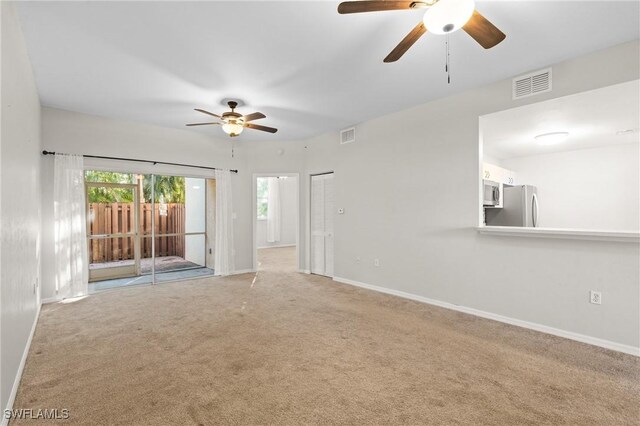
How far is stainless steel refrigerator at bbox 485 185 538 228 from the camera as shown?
4.70 m

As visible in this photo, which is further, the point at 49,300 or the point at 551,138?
the point at 551,138

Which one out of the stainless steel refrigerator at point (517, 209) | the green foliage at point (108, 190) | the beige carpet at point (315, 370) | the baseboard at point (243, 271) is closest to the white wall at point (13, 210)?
the beige carpet at point (315, 370)

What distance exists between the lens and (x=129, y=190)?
536 centimetres

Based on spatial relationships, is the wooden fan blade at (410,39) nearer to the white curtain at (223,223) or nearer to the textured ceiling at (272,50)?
the textured ceiling at (272,50)

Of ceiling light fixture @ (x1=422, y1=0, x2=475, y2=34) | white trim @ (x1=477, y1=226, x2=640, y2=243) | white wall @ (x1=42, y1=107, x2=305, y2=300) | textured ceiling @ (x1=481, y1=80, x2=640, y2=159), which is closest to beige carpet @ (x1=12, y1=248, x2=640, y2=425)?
white trim @ (x1=477, y1=226, x2=640, y2=243)

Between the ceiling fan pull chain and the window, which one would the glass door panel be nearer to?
the window

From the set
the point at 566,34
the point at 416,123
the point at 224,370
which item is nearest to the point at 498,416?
the point at 224,370

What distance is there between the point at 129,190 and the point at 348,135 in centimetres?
417

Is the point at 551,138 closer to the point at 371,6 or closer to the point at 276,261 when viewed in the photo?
the point at 371,6

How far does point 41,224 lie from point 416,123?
5.81 meters

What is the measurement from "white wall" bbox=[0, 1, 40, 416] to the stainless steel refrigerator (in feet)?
19.4

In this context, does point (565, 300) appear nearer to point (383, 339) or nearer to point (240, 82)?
point (383, 339)

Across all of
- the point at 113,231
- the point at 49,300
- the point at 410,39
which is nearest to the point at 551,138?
the point at 410,39

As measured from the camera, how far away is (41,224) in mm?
4336
